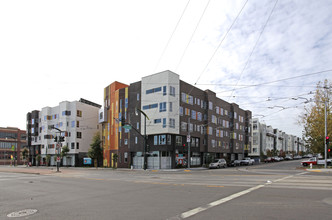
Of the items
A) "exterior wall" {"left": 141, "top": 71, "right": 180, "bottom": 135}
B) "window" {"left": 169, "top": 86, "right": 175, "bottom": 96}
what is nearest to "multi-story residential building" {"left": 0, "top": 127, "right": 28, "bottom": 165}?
"exterior wall" {"left": 141, "top": 71, "right": 180, "bottom": 135}

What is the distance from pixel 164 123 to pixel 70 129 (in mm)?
35236

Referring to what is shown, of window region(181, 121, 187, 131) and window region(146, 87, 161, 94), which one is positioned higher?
window region(146, 87, 161, 94)

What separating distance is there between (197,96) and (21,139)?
90.5 metres

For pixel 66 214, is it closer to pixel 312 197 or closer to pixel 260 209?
pixel 260 209

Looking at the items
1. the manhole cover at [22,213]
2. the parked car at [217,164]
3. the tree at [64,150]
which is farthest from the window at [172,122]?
the manhole cover at [22,213]

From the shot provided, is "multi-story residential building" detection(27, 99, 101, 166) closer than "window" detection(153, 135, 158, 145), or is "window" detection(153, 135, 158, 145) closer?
"window" detection(153, 135, 158, 145)

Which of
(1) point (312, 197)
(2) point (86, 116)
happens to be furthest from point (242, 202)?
(2) point (86, 116)

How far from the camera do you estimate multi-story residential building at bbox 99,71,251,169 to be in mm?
43562

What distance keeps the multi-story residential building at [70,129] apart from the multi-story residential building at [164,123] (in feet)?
38.6

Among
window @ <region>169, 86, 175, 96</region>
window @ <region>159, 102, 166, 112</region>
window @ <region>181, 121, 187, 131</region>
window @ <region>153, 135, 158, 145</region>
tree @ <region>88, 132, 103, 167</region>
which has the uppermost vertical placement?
window @ <region>169, 86, 175, 96</region>

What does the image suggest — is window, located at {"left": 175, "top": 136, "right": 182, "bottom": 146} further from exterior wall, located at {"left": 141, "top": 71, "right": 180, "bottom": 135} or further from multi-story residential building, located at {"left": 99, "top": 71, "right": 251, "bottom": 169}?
exterior wall, located at {"left": 141, "top": 71, "right": 180, "bottom": 135}

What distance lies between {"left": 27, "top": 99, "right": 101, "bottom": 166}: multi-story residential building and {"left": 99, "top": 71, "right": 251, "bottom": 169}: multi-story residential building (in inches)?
464

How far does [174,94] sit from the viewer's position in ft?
145

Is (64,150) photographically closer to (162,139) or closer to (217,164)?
(162,139)
